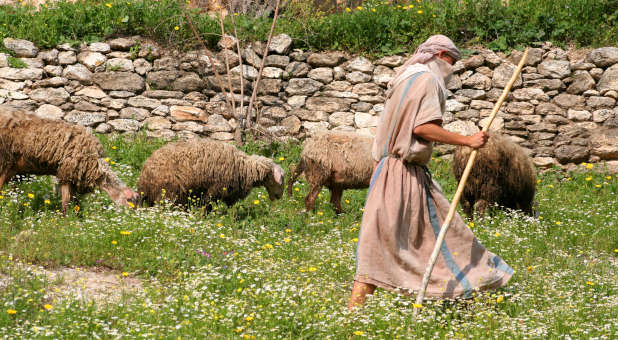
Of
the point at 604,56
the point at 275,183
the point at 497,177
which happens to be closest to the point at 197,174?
the point at 275,183

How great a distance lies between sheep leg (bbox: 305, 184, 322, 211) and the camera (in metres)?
8.90

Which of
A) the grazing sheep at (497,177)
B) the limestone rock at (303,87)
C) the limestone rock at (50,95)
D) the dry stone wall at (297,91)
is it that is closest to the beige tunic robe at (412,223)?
the grazing sheep at (497,177)

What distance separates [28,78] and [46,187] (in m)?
4.16

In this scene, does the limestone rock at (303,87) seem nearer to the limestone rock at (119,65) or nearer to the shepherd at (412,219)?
the limestone rock at (119,65)

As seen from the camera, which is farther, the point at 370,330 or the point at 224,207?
the point at 224,207

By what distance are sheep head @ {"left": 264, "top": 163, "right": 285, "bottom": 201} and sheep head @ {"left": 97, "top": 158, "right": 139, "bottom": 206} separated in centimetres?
185

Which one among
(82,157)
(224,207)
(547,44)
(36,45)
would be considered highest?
(547,44)

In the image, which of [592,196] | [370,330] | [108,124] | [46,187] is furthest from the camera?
[108,124]

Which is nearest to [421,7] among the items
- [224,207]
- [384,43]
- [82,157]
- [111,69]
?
[384,43]

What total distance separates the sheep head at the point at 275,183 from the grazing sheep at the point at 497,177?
228cm

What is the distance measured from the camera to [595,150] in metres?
11.6

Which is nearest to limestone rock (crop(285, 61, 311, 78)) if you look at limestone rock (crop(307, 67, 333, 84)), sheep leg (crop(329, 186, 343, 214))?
limestone rock (crop(307, 67, 333, 84))

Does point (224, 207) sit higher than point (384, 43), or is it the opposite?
point (384, 43)

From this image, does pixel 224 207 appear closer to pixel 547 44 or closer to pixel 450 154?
pixel 450 154
